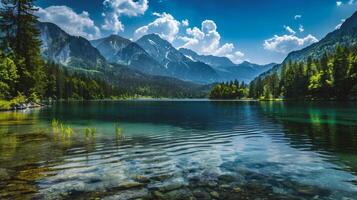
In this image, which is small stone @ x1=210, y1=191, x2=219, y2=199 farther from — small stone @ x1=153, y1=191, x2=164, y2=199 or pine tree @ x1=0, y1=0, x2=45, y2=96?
pine tree @ x1=0, y1=0, x2=45, y2=96

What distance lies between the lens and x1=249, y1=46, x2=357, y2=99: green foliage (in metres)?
131

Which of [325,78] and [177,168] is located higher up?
[325,78]

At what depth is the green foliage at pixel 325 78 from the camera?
131 meters

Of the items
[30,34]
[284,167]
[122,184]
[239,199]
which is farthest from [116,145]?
[30,34]

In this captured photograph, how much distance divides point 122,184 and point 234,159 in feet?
28.3

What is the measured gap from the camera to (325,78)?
143 meters

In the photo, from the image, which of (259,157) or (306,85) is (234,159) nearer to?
(259,157)

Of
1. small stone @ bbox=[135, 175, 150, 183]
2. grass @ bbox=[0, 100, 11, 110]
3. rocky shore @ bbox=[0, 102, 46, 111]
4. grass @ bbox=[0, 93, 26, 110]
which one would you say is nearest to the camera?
small stone @ bbox=[135, 175, 150, 183]

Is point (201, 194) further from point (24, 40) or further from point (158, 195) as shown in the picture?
point (24, 40)

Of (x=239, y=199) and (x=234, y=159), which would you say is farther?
(x=234, y=159)

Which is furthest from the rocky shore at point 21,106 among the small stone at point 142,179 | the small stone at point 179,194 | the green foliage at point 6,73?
the small stone at point 179,194

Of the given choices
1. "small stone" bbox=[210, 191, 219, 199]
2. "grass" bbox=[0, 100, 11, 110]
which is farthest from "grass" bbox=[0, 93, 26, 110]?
"small stone" bbox=[210, 191, 219, 199]

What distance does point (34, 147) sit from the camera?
74.0 ft

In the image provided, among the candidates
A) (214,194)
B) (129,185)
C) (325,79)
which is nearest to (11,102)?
(129,185)
